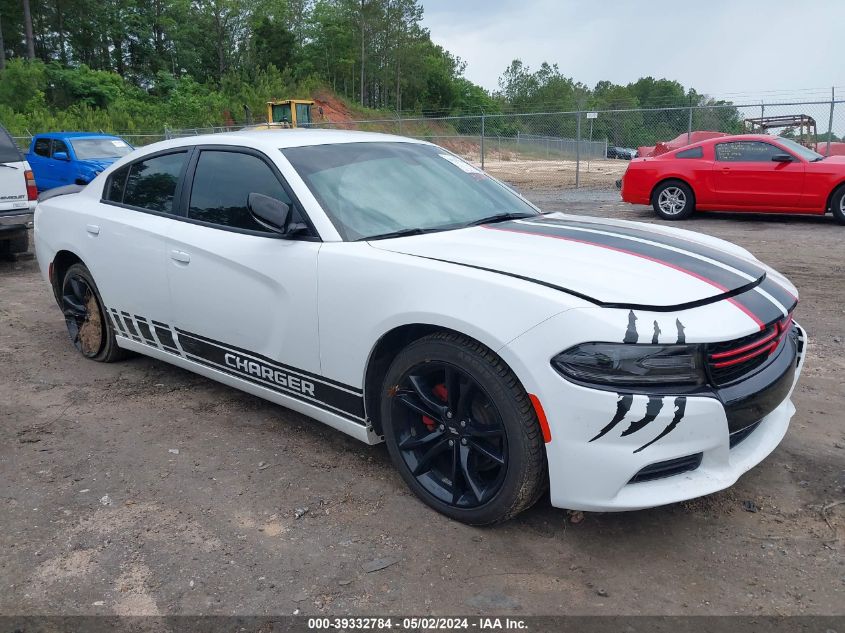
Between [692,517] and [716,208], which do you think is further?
[716,208]

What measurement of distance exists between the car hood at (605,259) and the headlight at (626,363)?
0.16 m

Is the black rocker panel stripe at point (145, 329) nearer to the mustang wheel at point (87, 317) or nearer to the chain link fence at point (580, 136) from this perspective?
the mustang wheel at point (87, 317)

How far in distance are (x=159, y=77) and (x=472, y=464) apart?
53239mm

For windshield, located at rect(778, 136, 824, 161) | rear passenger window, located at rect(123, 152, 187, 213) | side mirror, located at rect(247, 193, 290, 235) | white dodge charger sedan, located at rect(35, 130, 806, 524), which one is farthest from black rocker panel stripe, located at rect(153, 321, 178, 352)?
windshield, located at rect(778, 136, 824, 161)

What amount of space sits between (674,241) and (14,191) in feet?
25.7

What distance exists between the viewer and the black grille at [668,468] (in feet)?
7.76

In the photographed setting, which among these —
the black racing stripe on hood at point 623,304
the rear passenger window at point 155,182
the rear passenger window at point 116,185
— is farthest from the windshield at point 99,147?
the black racing stripe on hood at point 623,304

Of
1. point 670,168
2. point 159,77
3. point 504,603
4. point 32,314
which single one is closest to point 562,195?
point 670,168

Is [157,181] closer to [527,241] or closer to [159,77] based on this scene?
[527,241]

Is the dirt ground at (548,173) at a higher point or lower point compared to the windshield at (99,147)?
lower

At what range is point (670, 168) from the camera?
37.7 ft

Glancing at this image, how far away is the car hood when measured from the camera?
246 centimetres

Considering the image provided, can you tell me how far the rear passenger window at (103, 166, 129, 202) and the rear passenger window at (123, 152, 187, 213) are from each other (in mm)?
54

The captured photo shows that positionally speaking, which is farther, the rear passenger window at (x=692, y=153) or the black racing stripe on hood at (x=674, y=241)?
the rear passenger window at (x=692, y=153)
